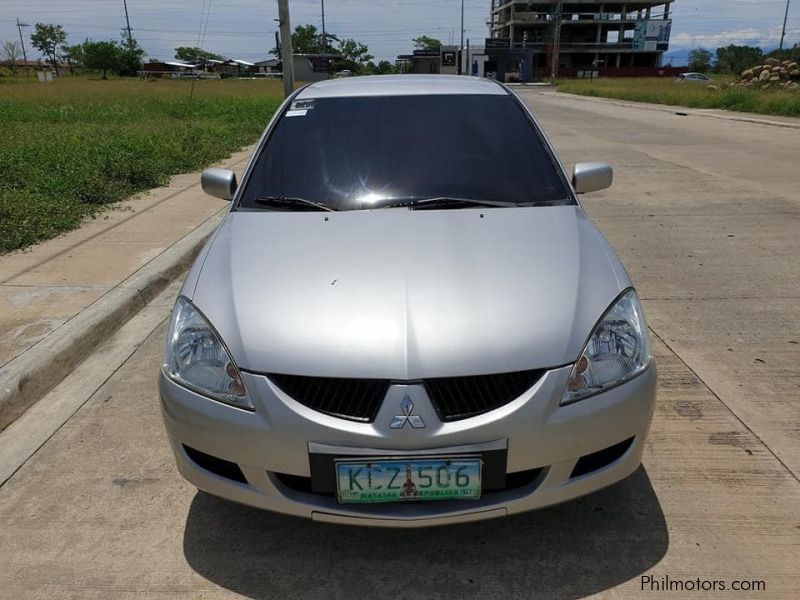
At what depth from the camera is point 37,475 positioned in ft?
9.46

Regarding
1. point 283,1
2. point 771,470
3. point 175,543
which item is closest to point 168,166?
point 283,1

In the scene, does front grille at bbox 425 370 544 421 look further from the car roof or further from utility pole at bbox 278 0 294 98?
utility pole at bbox 278 0 294 98

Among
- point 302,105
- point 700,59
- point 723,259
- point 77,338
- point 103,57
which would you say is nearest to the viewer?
point 302,105

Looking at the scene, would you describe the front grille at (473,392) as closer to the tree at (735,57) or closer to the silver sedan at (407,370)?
the silver sedan at (407,370)

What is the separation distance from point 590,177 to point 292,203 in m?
Result: 1.64

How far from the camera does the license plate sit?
1.97 meters

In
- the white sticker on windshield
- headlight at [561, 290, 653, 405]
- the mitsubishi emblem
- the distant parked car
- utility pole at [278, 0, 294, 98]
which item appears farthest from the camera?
the distant parked car

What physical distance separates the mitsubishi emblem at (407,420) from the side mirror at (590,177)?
6.57 feet

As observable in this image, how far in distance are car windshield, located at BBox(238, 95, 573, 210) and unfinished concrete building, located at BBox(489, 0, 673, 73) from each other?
87006mm

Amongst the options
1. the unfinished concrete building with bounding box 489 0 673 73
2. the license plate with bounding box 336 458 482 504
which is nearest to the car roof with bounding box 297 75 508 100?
the license plate with bounding box 336 458 482 504

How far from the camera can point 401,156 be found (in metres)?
3.21

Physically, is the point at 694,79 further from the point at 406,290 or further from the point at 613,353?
the point at 406,290

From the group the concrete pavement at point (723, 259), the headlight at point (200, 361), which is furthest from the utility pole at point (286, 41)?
the headlight at point (200, 361)

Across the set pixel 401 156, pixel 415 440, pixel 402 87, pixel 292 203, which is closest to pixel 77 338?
pixel 292 203
